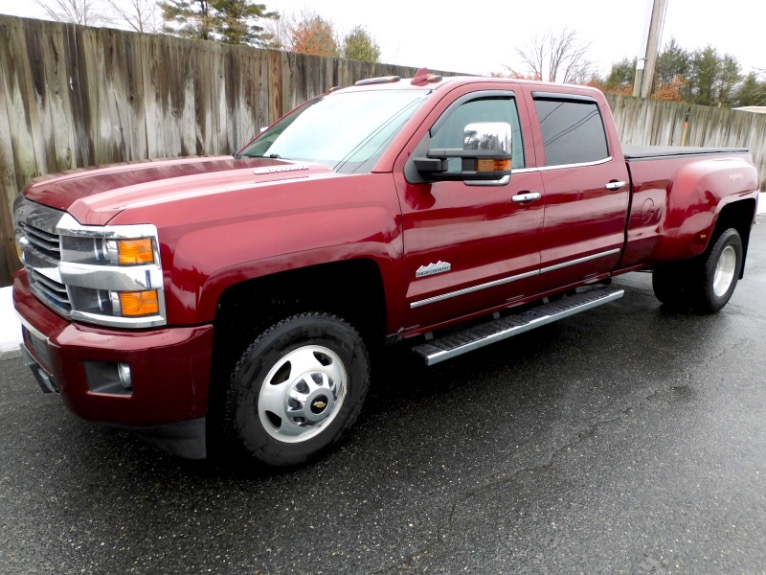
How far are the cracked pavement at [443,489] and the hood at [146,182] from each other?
1266 mm

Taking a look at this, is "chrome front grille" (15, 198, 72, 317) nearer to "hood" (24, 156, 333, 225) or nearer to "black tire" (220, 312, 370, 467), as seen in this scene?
"hood" (24, 156, 333, 225)

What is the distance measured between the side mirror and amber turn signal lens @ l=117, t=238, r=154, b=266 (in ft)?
4.46

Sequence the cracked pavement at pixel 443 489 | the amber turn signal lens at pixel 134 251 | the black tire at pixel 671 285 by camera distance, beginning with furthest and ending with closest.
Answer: the black tire at pixel 671 285 → the cracked pavement at pixel 443 489 → the amber turn signal lens at pixel 134 251

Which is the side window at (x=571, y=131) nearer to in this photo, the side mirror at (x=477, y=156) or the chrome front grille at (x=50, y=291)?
the side mirror at (x=477, y=156)

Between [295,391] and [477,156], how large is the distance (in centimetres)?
142

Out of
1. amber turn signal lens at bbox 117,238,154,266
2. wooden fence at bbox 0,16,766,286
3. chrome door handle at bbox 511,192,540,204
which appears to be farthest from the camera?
wooden fence at bbox 0,16,766,286

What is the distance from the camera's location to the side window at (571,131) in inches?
143

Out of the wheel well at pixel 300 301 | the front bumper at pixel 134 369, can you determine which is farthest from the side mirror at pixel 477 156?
the front bumper at pixel 134 369

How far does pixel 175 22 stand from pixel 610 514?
37.3m

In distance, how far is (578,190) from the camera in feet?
12.1

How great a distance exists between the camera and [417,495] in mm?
2521

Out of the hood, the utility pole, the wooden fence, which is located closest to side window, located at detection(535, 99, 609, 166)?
the hood

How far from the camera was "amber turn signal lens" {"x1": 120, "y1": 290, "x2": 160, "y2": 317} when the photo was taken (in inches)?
82.4

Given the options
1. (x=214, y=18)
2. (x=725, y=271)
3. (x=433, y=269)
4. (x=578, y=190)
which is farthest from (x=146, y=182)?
(x=214, y=18)
